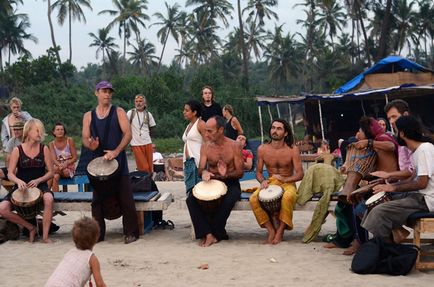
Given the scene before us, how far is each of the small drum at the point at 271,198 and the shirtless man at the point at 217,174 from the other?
0.38 metres

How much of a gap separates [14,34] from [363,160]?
56.4 meters

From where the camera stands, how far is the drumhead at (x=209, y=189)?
746cm

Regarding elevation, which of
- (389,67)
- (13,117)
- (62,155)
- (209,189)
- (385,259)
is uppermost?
(389,67)

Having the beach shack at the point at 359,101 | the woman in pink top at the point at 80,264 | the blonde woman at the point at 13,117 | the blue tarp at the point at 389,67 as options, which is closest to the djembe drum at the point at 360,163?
the woman in pink top at the point at 80,264

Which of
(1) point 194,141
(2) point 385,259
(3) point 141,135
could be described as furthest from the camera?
(3) point 141,135

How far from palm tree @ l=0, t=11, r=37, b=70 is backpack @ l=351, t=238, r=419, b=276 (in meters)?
55.7

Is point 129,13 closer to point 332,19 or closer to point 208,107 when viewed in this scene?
point 332,19

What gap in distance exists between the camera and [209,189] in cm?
754

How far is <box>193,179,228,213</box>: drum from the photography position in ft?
24.5

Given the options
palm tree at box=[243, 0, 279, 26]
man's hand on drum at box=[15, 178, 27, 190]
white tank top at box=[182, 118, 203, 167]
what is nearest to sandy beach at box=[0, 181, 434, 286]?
man's hand on drum at box=[15, 178, 27, 190]

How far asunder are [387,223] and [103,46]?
Answer: 217 feet

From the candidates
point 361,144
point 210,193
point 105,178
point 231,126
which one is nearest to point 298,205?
point 210,193

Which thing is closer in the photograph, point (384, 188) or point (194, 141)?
point (384, 188)

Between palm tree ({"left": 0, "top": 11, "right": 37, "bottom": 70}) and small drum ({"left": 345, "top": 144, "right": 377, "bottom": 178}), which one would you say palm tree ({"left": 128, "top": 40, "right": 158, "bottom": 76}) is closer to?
palm tree ({"left": 0, "top": 11, "right": 37, "bottom": 70})
